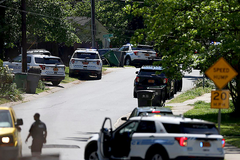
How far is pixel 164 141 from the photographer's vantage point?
9914mm

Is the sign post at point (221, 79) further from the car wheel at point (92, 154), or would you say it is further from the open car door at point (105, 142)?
the car wheel at point (92, 154)

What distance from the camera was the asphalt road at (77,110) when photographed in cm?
1423

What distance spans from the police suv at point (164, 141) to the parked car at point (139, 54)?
29.5 m

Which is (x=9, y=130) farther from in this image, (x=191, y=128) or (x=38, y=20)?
(x=38, y=20)

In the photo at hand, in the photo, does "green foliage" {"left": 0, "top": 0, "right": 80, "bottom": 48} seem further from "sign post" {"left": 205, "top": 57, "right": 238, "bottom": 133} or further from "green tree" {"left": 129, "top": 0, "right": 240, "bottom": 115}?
"sign post" {"left": 205, "top": 57, "right": 238, "bottom": 133}

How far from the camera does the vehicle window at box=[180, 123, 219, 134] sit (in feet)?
32.8

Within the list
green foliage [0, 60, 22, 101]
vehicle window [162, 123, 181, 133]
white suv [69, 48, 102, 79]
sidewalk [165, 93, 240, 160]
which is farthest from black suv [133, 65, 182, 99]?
vehicle window [162, 123, 181, 133]

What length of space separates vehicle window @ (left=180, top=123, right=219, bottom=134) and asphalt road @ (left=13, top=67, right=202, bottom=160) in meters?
2.90

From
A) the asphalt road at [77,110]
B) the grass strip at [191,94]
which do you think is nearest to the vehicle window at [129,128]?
the asphalt road at [77,110]

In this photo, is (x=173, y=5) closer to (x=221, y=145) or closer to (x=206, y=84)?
(x=221, y=145)

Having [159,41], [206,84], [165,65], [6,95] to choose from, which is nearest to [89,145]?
[165,65]

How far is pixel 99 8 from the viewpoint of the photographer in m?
76.8

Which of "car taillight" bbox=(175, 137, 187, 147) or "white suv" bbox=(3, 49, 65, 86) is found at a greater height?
"white suv" bbox=(3, 49, 65, 86)

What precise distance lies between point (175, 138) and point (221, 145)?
1.06m
